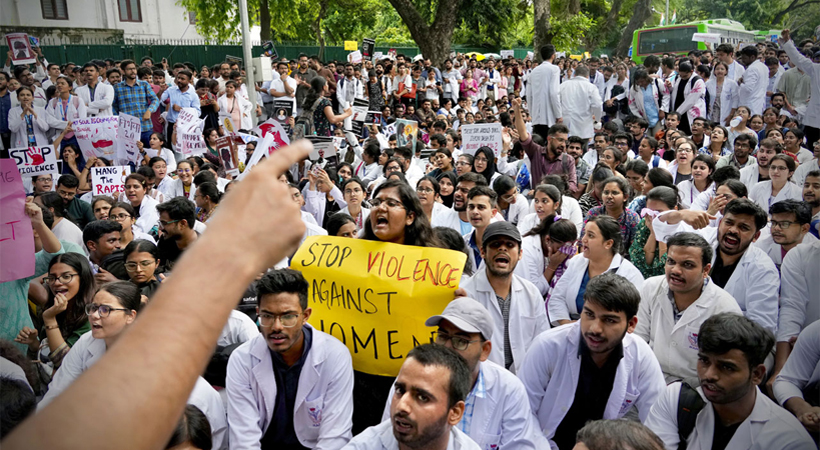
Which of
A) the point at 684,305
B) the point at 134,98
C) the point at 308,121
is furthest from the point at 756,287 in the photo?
the point at 134,98

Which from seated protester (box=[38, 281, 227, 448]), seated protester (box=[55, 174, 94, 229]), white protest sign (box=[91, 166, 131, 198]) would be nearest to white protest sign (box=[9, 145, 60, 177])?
white protest sign (box=[91, 166, 131, 198])

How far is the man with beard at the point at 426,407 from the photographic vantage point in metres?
2.64

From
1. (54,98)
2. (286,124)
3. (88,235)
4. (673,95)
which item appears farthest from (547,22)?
(88,235)

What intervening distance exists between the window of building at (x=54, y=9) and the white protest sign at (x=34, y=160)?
84.2 feet

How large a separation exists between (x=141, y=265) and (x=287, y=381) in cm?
190

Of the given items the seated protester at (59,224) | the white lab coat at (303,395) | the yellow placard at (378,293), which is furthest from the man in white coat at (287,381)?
the seated protester at (59,224)

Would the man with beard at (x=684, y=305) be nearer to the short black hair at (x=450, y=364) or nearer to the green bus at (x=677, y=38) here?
the short black hair at (x=450, y=364)

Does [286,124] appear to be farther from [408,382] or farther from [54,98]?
[408,382]

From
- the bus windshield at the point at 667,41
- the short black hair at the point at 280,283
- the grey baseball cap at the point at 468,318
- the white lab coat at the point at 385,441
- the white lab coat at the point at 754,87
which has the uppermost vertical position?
the bus windshield at the point at 667,41

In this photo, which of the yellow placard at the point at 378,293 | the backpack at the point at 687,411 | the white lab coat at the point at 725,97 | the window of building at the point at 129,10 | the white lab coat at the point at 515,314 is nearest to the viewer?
the backpack at the point at 687,411

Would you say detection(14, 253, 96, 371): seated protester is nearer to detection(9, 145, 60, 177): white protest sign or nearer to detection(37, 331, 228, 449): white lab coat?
detection(37, 331, 228, 449): white lab coat

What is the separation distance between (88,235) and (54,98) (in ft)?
22.7

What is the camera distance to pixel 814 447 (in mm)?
2832

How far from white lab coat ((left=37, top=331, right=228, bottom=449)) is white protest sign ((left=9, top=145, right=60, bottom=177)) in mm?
4912
